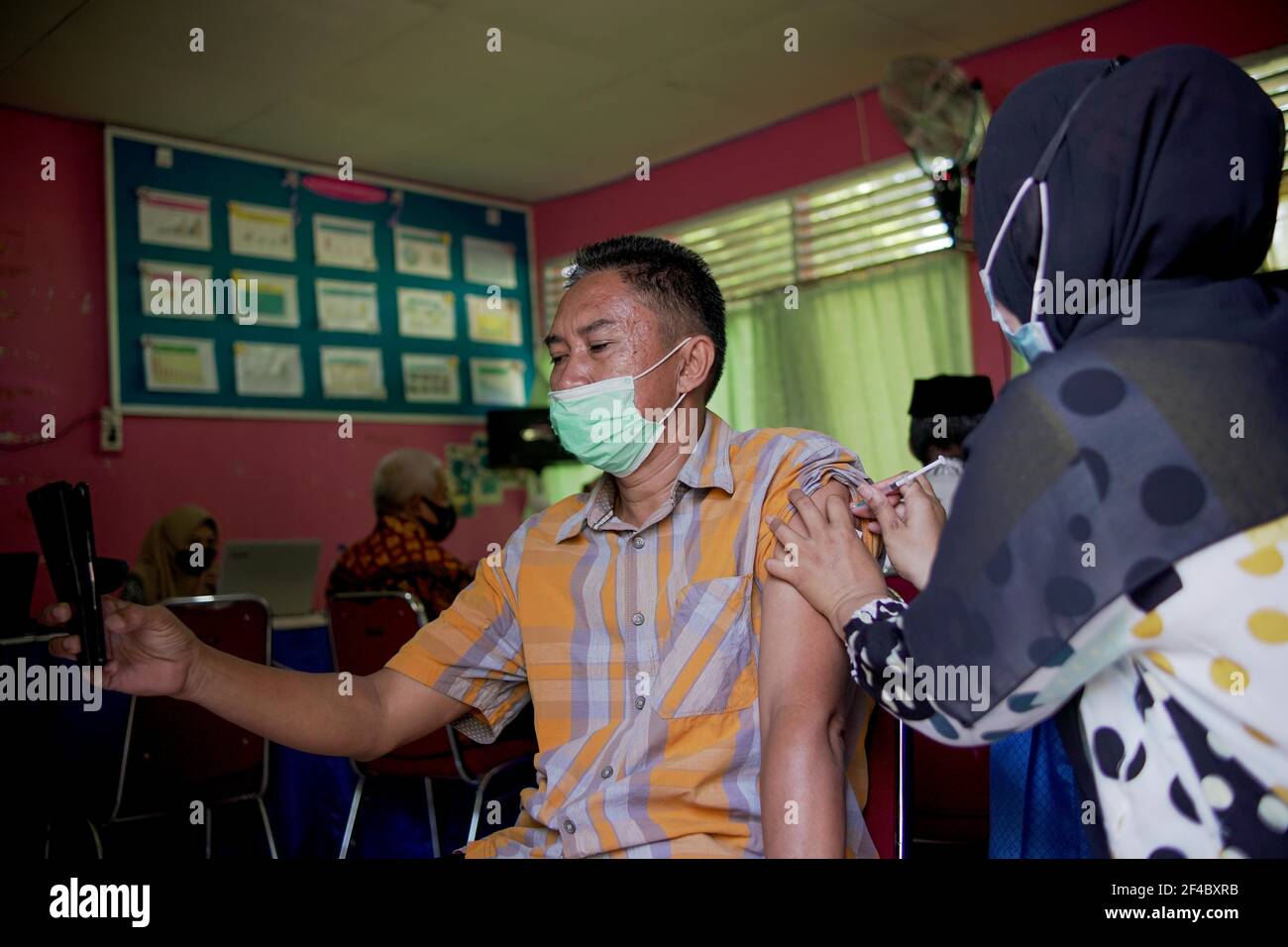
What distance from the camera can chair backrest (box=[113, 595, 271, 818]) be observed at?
3.02m

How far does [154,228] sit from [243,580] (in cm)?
209

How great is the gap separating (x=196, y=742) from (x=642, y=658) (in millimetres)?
2125

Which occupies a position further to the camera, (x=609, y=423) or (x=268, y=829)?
(x=268, y=829)

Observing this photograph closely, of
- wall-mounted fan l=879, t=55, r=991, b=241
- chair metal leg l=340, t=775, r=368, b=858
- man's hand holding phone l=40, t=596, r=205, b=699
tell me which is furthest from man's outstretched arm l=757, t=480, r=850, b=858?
wall-mounted fan l=879, t=55, r=991, b=241

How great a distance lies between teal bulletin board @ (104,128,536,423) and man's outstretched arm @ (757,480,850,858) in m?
4.67

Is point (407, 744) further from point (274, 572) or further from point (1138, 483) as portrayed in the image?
point (1138, 483)

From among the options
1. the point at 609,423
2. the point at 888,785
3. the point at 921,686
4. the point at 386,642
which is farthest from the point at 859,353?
the point at 921,686

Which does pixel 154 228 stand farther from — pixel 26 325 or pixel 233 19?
pixel 233 19

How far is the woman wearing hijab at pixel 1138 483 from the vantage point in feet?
2.70

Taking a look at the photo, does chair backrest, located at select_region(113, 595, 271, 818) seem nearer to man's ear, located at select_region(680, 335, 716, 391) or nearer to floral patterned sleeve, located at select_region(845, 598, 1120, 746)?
man's ear, located at select_region(680, 335, 716, 391)

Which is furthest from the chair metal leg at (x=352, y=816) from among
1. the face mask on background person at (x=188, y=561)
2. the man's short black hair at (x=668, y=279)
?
the man's short black hair at (x=668, y=279)

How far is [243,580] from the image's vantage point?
417 centimetres

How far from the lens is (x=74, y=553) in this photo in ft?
3.86
